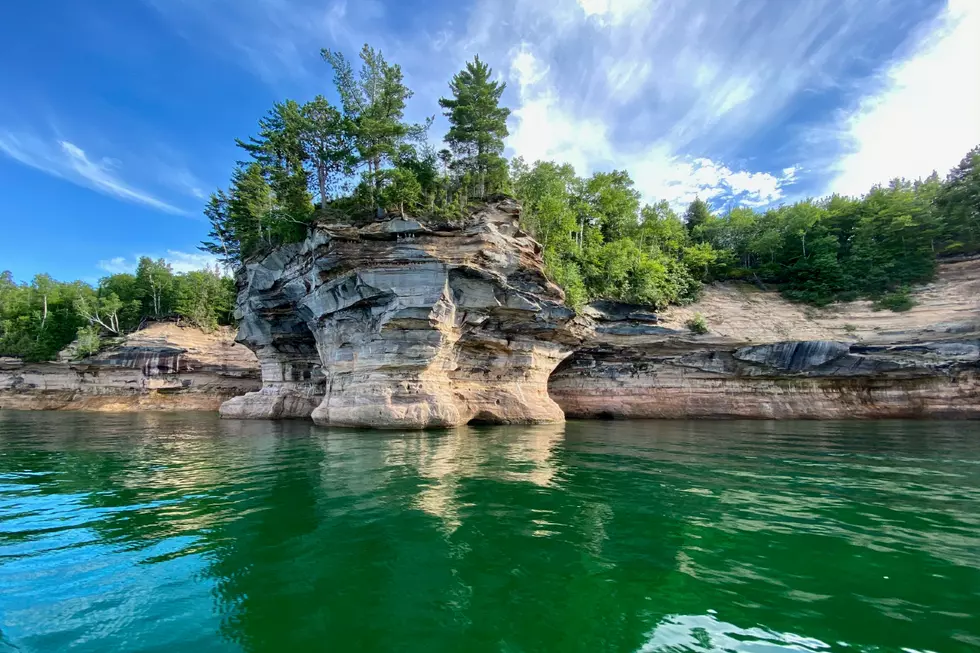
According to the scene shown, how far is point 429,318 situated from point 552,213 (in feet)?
43.4

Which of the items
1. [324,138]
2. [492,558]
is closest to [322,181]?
[324,138]

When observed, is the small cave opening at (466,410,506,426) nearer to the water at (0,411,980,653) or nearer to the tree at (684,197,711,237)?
the water at (0,411,980,653)

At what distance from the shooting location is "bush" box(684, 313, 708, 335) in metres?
24.8

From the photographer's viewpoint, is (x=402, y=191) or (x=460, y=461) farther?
(x=402, y=191)

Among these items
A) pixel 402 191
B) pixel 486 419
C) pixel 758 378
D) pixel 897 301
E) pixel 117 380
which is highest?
pixel 402 191

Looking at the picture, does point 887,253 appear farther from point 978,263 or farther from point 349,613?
point 349,613

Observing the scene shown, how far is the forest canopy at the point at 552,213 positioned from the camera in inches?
908

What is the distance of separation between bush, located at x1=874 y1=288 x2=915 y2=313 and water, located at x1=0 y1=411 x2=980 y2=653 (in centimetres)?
2182

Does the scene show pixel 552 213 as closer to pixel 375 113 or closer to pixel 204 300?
pixel 375 113

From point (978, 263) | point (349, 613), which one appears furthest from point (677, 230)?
point (349, 613)

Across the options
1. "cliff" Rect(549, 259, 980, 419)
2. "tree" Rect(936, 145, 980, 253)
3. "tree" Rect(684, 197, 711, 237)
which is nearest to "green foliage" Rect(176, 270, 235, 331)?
"cliff" Rect(549, 259, 980, 419)

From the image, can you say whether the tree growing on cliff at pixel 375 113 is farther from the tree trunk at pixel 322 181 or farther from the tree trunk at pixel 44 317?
the tree trunk at pixel 44 317

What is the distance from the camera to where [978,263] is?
25.6m

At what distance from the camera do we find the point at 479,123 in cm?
2486
